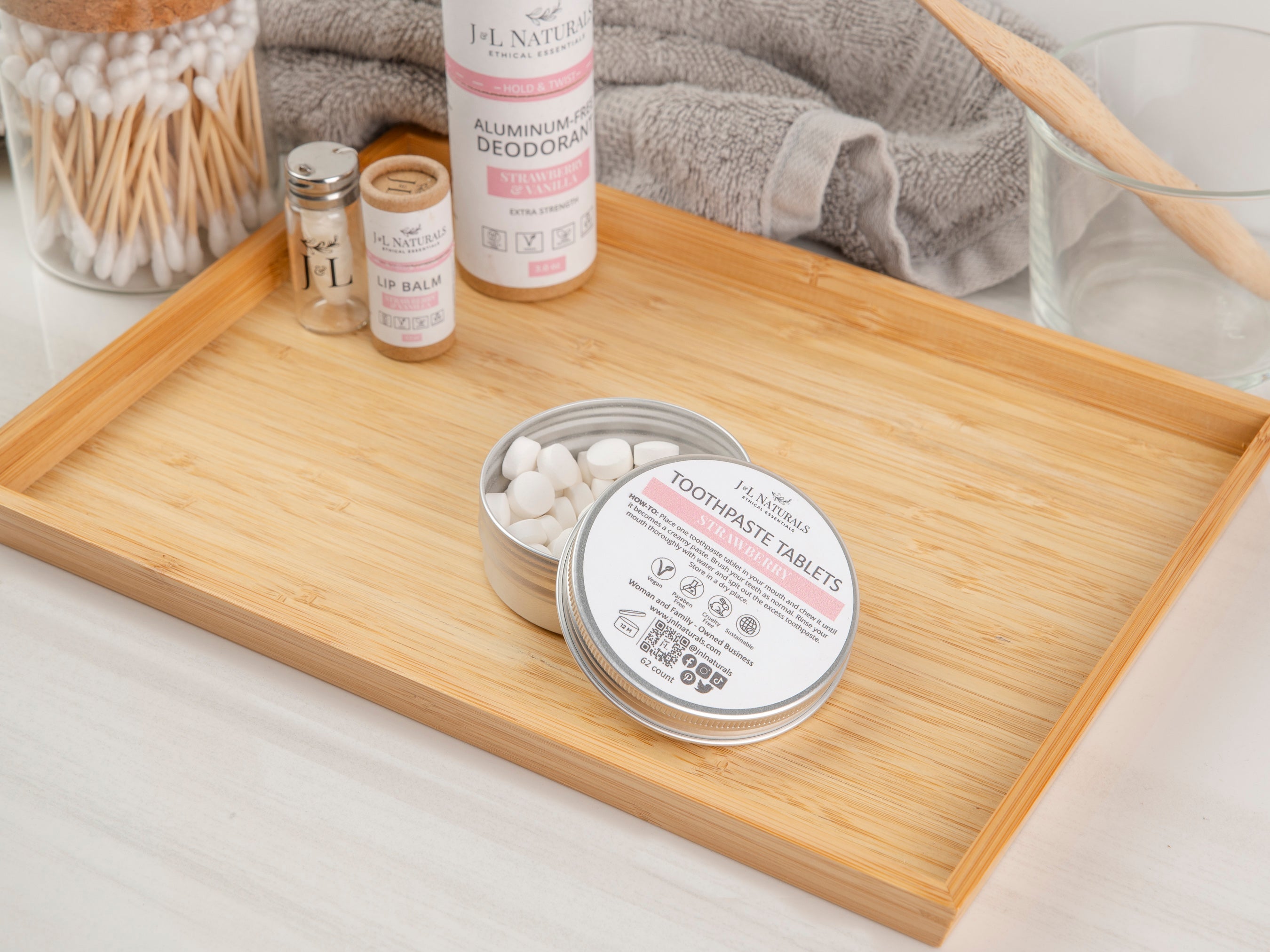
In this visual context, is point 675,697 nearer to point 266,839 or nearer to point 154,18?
point 266,839

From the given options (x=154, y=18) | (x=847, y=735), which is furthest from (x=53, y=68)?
(x=847, y=735)

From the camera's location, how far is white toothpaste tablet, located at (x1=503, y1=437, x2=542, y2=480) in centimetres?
58

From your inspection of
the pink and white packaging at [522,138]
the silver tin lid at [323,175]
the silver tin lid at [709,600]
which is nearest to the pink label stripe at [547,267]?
the pink and white packaging at [522,138]

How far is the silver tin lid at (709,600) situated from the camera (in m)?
0.51

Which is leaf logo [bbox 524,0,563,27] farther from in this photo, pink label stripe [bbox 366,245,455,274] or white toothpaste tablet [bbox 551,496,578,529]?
white toothpaste tablet [bbox 551,496,578,529]

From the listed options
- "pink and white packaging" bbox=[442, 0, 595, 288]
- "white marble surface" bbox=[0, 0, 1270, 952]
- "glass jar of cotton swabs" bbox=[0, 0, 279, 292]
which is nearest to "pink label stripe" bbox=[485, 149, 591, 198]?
"pink and white packaging" bbox=[442, 0, 595, 288]

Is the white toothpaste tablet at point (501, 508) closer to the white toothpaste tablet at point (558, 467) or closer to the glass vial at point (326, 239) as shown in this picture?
the white toothpaste tablet at point (558, 467)

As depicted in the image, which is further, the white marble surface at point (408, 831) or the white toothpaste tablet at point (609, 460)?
the white toothpaste tablet at point (609, 460)

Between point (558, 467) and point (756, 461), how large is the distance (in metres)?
0.12

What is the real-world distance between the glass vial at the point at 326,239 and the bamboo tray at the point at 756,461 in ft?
0.06

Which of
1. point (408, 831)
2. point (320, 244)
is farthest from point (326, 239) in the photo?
point (408, 831)

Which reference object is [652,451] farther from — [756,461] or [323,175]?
[323,175]

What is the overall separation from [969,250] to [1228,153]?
15cm

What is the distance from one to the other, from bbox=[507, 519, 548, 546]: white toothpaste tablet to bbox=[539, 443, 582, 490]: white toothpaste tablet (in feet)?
0.07
